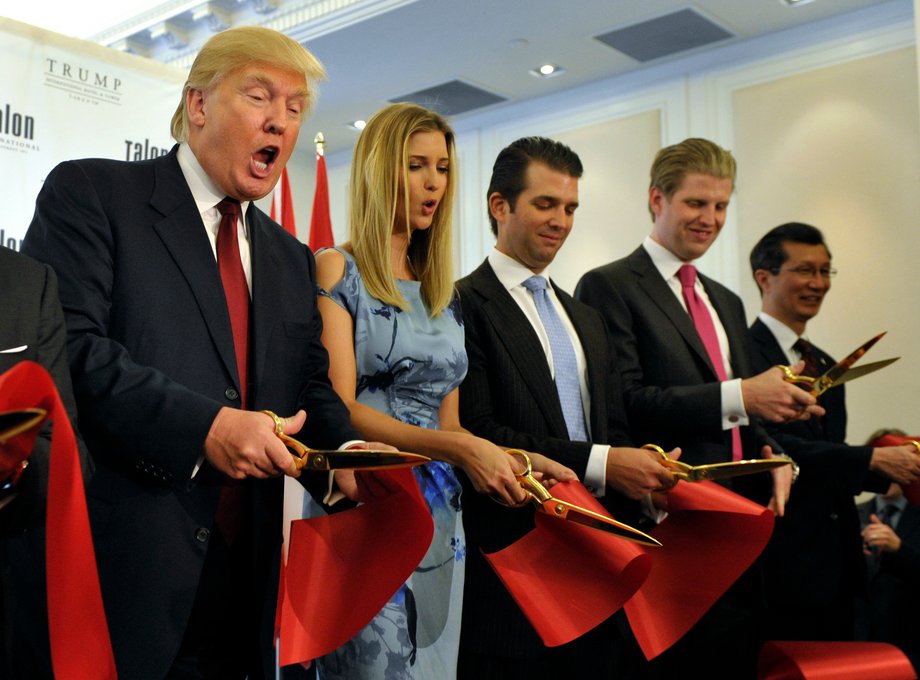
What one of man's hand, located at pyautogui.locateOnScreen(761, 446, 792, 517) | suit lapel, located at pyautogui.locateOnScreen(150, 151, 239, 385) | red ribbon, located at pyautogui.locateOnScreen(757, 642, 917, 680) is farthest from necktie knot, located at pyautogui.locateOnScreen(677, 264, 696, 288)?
suit lapel, located at pyautogui.locateOnScreen(150, 151, 239, 385)

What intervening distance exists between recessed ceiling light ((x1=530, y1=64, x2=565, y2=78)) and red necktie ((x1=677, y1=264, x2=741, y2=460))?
451cm

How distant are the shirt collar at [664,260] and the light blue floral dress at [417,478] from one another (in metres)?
0.98

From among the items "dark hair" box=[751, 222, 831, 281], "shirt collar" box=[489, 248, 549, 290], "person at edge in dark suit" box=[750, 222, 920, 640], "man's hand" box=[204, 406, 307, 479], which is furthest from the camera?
"dark hair" box=[751, 222, 831, 281]

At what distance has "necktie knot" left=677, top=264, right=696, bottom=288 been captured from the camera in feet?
9.39

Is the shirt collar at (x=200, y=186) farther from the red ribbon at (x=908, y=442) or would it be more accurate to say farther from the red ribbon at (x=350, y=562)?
the red ribbon at (x=908, y=442)

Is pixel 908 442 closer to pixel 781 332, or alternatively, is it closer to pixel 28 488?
pixel 781 332

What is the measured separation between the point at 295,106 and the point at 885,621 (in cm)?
365

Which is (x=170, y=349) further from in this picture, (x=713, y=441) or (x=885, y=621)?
(x=885, y=621)

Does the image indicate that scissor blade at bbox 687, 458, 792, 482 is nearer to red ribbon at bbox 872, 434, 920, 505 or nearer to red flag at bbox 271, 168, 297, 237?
red ribbon at bbox 872, 434, 920, 505

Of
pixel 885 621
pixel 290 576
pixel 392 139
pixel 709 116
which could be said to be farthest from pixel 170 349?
pixel 709 116

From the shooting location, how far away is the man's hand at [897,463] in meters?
2.92

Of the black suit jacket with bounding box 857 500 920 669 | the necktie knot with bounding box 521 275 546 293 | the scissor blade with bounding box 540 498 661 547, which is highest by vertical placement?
the necktie knot with bounding box 521 275 546 293

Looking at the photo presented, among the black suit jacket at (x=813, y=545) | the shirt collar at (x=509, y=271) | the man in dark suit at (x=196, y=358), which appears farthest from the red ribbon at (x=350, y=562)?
the black suit jacket at (x=813, y=545)

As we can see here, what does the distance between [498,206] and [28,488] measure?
64.2 inches
